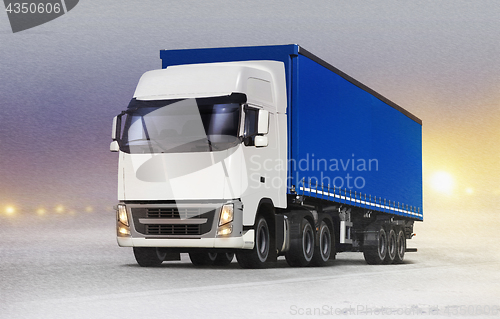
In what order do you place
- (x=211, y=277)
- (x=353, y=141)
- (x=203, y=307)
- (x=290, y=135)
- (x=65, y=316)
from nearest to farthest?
(x=65, y=316)
(x=203, y=307)
(x=211, y=277)
(x=290, y=135)
(x=353, y=141)

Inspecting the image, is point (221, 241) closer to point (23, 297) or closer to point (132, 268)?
point (132, 268)

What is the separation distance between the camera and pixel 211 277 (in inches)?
529

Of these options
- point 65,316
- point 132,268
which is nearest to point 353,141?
point 132,268

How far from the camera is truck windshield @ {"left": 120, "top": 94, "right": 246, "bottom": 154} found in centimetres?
1409

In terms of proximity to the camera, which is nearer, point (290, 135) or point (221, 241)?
point (221, 241)

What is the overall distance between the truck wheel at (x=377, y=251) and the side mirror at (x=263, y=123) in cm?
802

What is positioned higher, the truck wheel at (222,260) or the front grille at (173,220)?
the front grille at (173,220)

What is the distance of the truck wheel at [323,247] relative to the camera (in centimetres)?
1720

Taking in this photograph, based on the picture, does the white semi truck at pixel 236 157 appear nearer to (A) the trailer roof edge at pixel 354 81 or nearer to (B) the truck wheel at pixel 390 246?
(A) the trailer roof edge at pixel 354 81

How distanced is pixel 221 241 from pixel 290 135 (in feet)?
9.51

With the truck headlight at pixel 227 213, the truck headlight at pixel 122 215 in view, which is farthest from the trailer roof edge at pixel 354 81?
the truck headlight at pixel 122 215

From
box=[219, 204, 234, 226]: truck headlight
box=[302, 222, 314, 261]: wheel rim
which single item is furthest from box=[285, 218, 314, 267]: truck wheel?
box=[219, 204, 234, 226]: truck headlight

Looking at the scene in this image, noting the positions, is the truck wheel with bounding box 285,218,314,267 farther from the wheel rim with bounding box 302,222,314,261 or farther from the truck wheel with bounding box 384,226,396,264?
the truck wheel with bounding box 384,226,396,264

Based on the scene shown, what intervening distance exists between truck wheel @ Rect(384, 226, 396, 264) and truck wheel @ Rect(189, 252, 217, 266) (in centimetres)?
608
